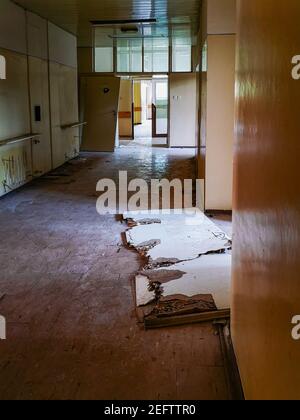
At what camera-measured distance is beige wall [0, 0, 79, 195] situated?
25.6 feet

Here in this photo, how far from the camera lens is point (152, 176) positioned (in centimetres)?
958

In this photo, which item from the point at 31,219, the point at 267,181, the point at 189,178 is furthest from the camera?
the point at 189,178

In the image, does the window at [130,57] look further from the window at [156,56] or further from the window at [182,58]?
the window at [182,58]

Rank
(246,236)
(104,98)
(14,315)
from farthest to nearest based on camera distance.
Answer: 1. (104,98)
2. (14,315)
3. (246,236)

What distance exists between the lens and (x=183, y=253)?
188 inches

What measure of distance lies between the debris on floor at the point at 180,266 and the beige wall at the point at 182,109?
8.26 meters

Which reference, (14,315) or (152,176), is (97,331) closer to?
(14,315)

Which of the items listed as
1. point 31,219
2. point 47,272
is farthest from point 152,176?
point 47,272

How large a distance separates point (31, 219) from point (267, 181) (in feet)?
16.5

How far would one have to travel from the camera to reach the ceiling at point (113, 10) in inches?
333

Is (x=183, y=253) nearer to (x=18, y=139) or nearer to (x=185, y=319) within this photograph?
(x=185, y=319)

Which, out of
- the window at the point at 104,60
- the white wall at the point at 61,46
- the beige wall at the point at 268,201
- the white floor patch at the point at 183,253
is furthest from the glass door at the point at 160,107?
the beige wall at the point at 268,201

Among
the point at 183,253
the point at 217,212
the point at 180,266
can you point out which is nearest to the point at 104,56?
the point at 217,212

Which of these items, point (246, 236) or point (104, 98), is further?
point (104, 98)
